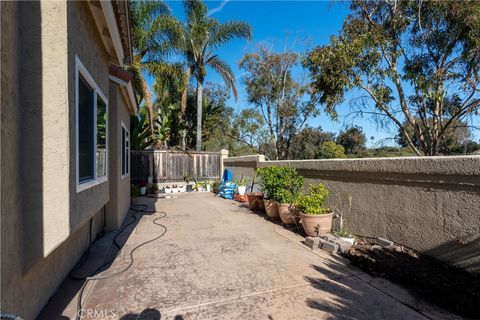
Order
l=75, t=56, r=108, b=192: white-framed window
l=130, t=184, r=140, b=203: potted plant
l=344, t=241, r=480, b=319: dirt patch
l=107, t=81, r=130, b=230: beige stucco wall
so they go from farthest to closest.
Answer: l=130, t=184, r=140, b=203: potted plant < l=107, t=81, r=130, b=230: beige stucco wall < l=75, t=56, r=108, b=192: white-framed window < l=344, t=241, r=480, b=319: dirt patch

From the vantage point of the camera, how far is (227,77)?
16.4 metres

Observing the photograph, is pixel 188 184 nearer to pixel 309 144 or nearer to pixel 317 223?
pixel 317 223

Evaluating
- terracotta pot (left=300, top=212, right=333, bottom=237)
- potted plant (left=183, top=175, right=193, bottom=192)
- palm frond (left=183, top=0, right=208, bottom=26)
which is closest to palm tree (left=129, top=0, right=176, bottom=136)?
palm frond (left=183, top=0, right=208, bottom=26)

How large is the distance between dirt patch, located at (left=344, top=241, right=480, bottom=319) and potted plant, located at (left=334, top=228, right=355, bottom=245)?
0.30 meters

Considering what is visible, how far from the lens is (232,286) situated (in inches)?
140

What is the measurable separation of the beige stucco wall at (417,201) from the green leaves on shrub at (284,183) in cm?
101

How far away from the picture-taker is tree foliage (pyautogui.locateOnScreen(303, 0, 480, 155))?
9.87 m

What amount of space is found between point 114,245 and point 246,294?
10.4ft

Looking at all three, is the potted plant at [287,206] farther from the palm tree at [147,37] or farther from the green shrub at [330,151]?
the green shrub at [330,151]

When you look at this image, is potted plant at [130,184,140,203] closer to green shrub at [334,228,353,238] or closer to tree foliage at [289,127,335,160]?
green shrub at [334,228,353,238]

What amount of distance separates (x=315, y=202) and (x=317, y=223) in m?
0.44

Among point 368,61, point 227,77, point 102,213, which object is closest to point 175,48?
point 227,77

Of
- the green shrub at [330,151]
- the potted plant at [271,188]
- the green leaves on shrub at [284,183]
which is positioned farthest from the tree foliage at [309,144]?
the green leaves on shrub at [284,183]

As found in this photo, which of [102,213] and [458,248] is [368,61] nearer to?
[458,248]
